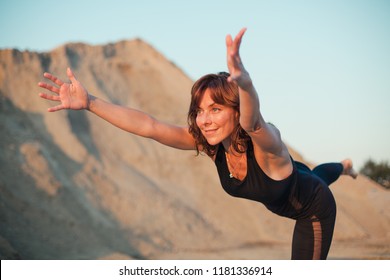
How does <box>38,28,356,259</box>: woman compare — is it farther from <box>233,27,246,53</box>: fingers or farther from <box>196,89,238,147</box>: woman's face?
<box>233,27,246,53</box>: fingers

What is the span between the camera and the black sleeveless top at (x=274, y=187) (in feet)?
11.7

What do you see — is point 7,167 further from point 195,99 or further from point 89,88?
point 195,99

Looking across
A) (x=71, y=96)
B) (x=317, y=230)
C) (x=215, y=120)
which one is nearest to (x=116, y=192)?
(x=71, y=96)

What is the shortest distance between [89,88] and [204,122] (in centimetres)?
1315

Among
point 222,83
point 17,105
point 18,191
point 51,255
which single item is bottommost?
point 51,255

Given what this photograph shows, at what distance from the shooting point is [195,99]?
359 cm

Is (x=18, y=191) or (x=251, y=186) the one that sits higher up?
(x=251, y=186)

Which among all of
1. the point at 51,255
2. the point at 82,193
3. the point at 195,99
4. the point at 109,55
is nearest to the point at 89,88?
the point at 109,55

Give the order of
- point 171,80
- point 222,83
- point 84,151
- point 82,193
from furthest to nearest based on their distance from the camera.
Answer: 1. point 171,80
2. point 84,151
3. point 82,193
4. point 222,83

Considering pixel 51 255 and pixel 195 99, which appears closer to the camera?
pixel 195 99

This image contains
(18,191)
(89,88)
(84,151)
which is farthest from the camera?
(89,88)

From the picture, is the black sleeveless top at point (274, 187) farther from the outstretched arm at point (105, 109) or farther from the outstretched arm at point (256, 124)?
the outstretched arm at point (105, 109)

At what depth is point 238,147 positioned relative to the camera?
3607mm

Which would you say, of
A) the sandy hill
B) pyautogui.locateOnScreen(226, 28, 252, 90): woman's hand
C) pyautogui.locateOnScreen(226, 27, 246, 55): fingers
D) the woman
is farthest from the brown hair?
the sandy hill
